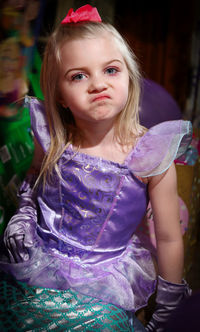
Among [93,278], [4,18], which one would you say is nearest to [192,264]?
[93,278]

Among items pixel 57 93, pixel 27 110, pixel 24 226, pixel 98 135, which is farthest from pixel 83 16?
pixel 24 226

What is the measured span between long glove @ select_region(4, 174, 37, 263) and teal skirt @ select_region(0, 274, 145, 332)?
0.26ft

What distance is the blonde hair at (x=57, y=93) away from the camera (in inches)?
33.6

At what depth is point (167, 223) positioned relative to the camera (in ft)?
2.97

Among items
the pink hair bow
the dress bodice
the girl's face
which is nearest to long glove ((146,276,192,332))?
the dress bodice

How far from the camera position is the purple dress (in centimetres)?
87

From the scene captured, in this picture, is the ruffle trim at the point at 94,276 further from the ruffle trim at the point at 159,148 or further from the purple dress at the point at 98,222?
the ruffle trim at the point at 159,148

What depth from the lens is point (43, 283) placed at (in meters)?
0.85

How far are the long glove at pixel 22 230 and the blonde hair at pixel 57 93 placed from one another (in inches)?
4.5

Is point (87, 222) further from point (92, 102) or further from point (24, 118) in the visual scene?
point (24, 118)

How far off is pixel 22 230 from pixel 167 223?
16.1 inches

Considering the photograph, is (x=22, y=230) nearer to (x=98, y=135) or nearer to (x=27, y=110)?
(x=98, y=135)

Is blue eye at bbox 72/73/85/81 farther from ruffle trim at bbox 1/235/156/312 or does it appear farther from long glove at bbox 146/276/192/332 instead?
long glove at bbox 146/276/192/332

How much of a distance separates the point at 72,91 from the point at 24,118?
1.37 ft
